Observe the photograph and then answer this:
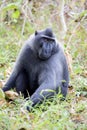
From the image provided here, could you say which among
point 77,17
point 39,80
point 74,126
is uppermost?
point 77,17

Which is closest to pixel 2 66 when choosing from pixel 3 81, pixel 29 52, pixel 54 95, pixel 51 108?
pixel 3 81

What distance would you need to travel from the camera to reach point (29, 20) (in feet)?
29.3

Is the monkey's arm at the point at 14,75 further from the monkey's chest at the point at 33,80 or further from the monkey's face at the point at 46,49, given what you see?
the monkey's face at the point at 46,49

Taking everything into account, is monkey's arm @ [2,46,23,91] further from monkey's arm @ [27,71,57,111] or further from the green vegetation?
monkey's arm @ [27,71,57,111]

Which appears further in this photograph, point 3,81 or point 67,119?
point 3,81

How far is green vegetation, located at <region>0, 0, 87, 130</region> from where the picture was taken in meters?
4.39

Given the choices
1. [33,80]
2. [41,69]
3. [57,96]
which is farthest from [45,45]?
[57,96]

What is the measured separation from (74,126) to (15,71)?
1.78 metres

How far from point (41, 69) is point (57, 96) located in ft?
2.39

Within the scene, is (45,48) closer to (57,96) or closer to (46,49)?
(46,49)

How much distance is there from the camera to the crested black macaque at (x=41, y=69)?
18.3 ft

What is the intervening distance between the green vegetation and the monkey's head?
0.64 metres

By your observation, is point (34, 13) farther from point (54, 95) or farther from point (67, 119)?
point (67, 119)

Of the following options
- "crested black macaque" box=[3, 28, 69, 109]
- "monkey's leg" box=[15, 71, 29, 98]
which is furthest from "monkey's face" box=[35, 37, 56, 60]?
"monkey's leg" box=[15, 71, 29, 98]
